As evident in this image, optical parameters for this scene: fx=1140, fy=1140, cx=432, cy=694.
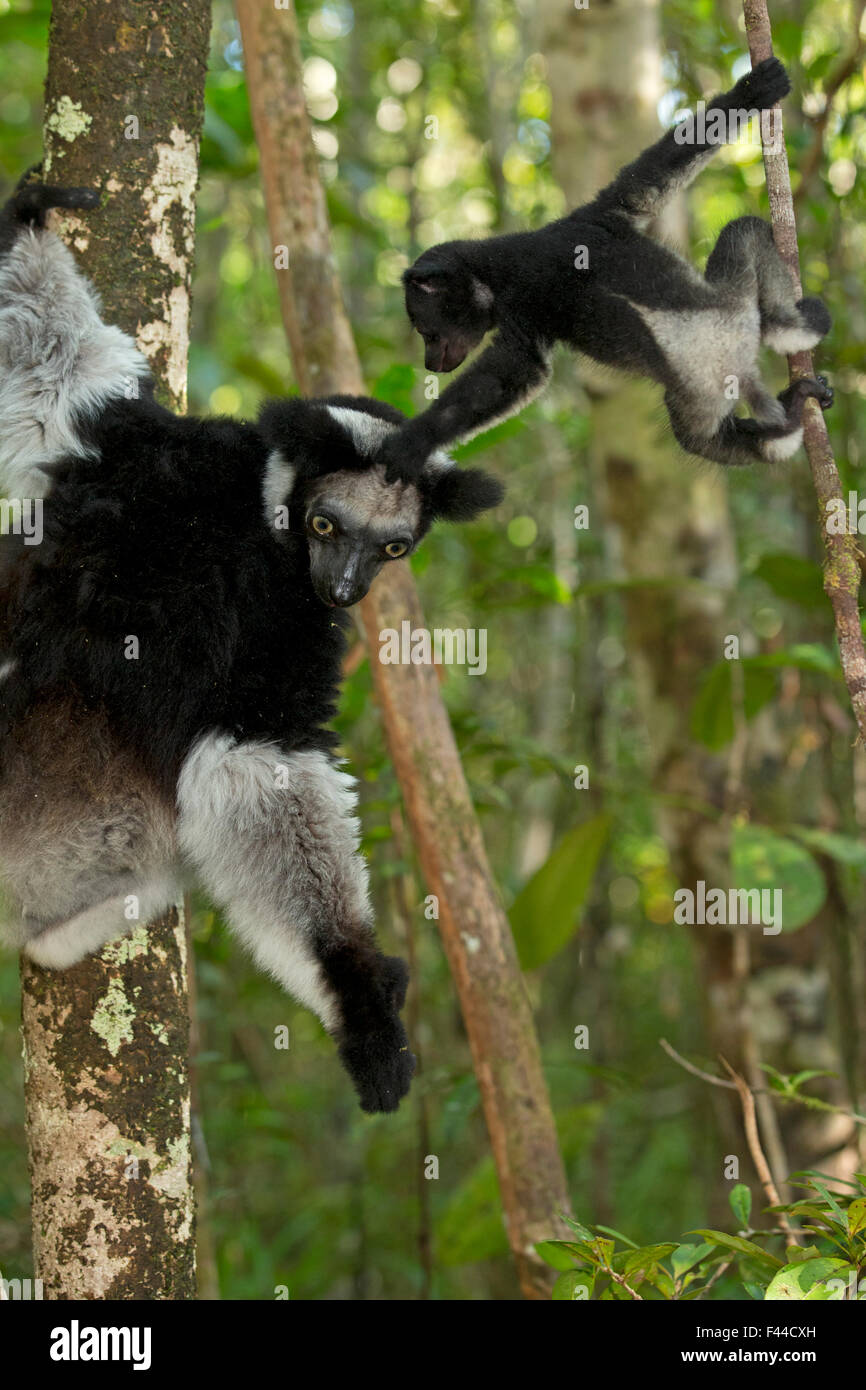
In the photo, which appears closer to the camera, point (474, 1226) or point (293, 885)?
point (293, 885)

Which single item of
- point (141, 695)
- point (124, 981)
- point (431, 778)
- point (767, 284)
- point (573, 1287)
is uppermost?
→ point (767, 284)

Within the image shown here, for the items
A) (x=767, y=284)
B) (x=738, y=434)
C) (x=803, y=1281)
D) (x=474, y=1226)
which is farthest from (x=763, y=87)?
(x=474, y=1226)

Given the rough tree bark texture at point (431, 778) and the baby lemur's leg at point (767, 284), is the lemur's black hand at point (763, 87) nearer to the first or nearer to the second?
the baby lemur's leg at point (767, 284)

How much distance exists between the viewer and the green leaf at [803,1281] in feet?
6.40

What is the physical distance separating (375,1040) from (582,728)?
542 cm

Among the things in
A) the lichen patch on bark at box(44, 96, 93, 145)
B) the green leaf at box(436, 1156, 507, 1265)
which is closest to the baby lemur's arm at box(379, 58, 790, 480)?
the lichen patch on bark at box(44, 96, 93, 145)

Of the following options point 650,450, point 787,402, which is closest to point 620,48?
point 650,450

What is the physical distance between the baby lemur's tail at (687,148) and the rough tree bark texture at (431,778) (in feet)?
3.76

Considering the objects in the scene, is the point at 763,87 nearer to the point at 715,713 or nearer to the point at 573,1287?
the point at 715,713

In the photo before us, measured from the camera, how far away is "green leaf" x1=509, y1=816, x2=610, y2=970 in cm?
424

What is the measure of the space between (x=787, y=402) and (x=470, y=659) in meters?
4.25

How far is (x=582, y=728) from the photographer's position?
8.00 m
